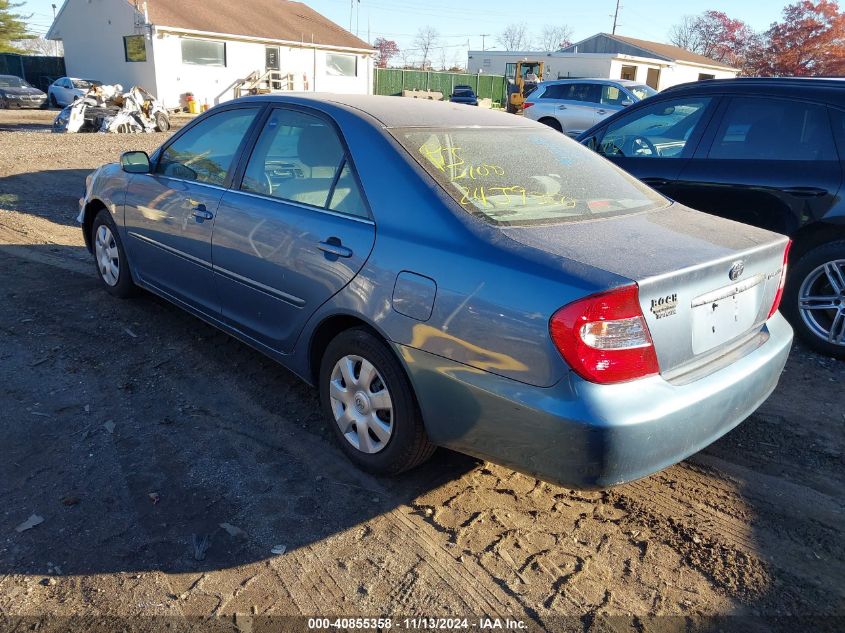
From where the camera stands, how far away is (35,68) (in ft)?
113

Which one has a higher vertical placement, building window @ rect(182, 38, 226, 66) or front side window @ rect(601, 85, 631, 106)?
building window @ rect(182, 38, 226, 66)

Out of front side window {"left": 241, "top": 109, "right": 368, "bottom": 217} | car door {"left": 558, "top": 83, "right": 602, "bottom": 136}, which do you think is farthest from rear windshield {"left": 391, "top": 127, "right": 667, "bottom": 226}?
car door {"left": 558, "top": 83, "right": 602, "bottom": 136}

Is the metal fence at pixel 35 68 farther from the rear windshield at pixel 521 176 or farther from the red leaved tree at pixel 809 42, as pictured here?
the red leaved tree at pixel 809 42

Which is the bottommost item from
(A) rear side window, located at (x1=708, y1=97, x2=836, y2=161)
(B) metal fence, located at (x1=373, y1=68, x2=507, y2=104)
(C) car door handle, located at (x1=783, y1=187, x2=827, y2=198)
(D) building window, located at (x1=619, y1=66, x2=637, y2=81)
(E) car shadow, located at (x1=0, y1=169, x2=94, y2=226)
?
(E) car shadow, located at (x1=0, y1=169, x2=94, y2=226)

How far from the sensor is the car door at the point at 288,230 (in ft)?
10.0

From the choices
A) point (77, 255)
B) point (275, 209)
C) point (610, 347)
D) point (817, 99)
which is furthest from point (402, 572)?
point (77, 255)

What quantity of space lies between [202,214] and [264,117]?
2.22 feet

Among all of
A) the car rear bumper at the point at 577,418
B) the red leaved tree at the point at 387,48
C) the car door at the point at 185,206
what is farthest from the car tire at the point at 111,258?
the red leaved tree at the point at 387,48

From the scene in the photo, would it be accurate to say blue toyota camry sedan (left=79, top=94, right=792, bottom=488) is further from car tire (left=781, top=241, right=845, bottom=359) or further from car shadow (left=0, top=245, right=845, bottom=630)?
car tire (left=781, top=241, right=845, bottom=359)

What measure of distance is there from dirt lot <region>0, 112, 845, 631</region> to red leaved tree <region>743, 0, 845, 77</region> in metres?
54.1

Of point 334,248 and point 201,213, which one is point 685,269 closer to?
point 334,248

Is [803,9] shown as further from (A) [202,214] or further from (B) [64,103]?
(A) [202,214]

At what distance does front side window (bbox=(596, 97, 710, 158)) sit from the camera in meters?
5.21

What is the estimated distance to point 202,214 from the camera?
3.93 metres
